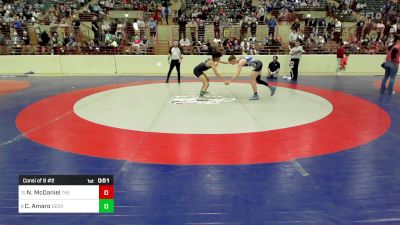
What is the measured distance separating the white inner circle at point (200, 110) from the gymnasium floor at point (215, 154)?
0.14 feet

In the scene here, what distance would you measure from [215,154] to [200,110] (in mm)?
3109

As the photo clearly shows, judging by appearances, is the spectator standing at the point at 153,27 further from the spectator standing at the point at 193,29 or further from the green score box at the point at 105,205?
the green score box at the point at 105,205

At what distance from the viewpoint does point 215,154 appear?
232 inches

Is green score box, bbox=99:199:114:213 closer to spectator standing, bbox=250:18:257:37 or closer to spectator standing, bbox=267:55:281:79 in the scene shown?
spectator standing, bbox=267:55:281:79

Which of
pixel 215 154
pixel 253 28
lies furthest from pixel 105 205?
pixel 253 28

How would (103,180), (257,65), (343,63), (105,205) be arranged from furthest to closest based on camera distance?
(343,63)
(257,65)
(105,205)
(103,180)

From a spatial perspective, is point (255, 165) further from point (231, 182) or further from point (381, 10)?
point (381, 10)

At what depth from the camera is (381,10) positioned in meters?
23.8

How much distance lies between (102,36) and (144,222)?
17609mm

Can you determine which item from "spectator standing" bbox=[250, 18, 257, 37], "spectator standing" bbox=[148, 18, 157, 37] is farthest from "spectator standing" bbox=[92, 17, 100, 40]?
"spectator standing" bbox=[250, 18, 257, 37]

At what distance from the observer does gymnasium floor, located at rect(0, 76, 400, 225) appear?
410 cm

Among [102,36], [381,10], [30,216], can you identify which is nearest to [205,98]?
[30,216]

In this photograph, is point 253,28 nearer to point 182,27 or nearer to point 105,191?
point 182,27
